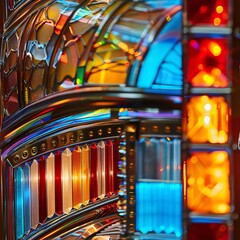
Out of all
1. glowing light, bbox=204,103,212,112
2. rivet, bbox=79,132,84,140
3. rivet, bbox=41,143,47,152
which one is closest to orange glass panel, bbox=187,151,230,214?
glowing light, bbox=204,103,212,112

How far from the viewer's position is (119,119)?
1.36 m

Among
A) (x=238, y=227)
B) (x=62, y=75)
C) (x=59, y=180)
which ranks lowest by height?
(x=238, y=227)

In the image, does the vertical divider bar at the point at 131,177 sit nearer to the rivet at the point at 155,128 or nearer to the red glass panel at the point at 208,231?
the rivet at the point at 155,128

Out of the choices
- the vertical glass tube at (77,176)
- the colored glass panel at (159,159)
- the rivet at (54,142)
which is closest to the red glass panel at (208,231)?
the colored glass panel at (159,159)

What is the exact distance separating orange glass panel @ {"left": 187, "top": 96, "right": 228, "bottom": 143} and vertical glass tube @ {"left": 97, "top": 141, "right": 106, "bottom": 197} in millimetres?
278

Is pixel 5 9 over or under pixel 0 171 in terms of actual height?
over

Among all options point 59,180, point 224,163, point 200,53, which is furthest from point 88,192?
point 200,53

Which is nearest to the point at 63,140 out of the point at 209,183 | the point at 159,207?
the point at 159,207

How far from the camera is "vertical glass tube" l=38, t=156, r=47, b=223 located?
1.44m

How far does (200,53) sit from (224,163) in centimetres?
30

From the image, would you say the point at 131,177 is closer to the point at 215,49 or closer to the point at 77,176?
the point at 77,176

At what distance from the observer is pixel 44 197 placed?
4.75 ft

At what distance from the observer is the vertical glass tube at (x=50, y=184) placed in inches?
56.7

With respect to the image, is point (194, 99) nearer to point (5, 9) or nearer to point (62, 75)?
point (62, 75)
